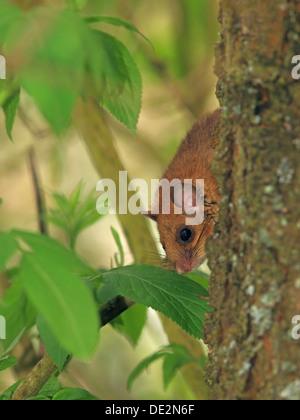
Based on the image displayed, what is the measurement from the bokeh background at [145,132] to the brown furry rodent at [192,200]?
425 millimetres

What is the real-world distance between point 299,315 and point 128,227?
1.05 metres

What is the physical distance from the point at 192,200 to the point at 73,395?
97cm

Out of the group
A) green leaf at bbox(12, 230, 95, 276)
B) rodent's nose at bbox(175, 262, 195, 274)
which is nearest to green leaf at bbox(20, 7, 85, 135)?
green leaf at bbox(12, 230, 95, 276)

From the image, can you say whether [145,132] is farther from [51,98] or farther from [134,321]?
[51,98]

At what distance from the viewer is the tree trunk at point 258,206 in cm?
73

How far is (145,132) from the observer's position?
9.38 ft

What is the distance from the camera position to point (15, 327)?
4.02ft

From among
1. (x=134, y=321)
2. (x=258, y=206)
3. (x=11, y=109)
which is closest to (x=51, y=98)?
(x=258, y=206)

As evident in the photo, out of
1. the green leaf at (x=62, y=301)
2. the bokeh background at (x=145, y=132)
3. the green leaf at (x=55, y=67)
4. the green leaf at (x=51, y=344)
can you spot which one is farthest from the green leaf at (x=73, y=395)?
the bokeh background at (x=145, y=132)

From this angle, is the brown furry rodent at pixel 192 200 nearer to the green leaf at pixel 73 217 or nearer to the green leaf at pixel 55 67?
the green leaf at pixel 73 217

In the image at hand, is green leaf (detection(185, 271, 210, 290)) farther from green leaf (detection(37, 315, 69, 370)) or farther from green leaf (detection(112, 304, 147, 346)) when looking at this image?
green leaf (detection(37, 315, 69, 370))

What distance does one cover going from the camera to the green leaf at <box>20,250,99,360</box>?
543mm

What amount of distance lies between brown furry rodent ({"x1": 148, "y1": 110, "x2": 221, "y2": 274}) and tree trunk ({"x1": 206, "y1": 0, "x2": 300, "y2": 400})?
90 centimetres
